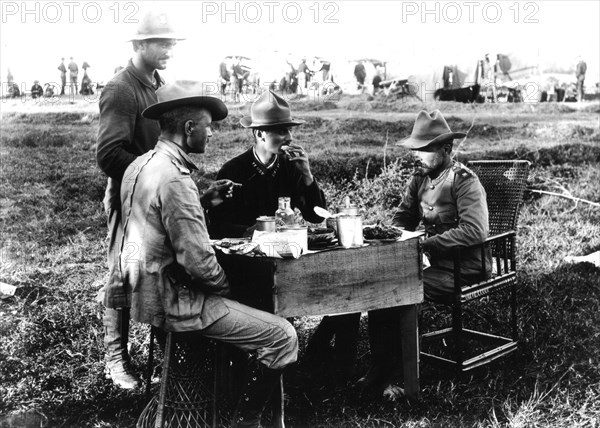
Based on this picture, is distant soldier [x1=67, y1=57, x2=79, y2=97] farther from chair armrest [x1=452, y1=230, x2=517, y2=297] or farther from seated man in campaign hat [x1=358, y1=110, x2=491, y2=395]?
chair armrest [x1=452, y1=230, x2=517, y2=297]

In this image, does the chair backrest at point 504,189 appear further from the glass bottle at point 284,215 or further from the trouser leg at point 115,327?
the trouser leg at point 115,327

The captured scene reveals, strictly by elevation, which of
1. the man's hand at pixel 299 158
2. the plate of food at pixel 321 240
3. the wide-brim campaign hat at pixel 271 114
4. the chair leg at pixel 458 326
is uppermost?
the wide-brim campaign hat at pixel 271 114

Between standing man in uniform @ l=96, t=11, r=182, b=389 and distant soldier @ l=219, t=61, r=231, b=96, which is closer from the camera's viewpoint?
standing man in uniform @ l=96, t=11, r=182, b=389

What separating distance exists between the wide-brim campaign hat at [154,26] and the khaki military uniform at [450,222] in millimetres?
1902

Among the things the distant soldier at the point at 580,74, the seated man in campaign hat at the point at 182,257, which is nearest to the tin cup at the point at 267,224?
the seated man in campaign hat at the point at 182,257

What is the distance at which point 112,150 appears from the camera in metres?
3.62

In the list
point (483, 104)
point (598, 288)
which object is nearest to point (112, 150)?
point (598, 288)

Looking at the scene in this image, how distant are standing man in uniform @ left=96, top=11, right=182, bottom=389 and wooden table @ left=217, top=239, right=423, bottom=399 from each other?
0.86m

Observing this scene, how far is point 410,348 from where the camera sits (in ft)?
11.7

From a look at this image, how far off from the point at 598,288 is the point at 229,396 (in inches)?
151

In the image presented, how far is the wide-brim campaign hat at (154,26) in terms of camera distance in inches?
147

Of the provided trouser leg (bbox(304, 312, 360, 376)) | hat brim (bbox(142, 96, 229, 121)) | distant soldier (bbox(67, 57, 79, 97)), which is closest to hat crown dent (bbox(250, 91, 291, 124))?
hat brim (bbox(142, 96, 229, 121))

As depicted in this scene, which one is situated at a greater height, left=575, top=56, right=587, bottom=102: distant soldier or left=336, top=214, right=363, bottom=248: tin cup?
left=575, top=56, right=587, bottom=102: distant soldier

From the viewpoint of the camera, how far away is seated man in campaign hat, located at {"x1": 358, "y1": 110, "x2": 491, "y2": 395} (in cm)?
383
